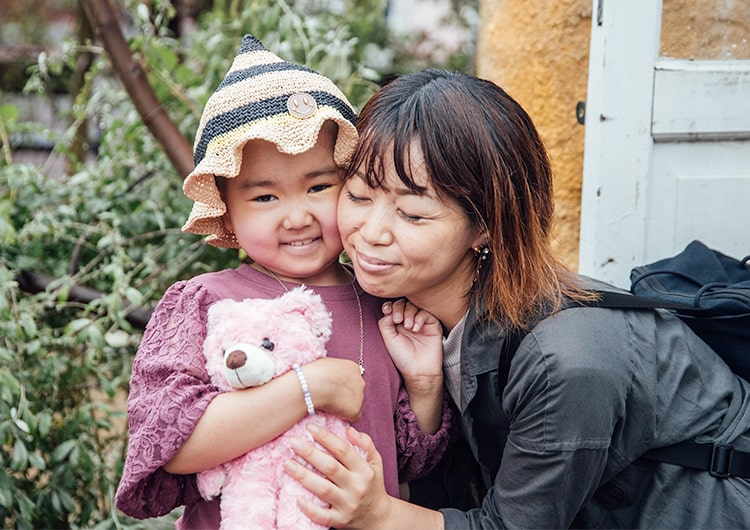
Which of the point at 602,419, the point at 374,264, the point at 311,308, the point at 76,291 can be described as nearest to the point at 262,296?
the point at 311,308

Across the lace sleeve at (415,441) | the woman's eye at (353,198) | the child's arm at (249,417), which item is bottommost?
the lace sleeve at (415,441)

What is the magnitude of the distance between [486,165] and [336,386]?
55 centimetres

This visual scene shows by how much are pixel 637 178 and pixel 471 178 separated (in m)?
0.80

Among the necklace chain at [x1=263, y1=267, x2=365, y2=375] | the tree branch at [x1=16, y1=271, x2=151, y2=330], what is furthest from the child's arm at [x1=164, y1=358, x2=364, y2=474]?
the tree branch at [x1=16, y1=271, x2=151, y2=330]

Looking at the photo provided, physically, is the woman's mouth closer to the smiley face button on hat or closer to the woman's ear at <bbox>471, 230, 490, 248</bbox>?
the woman's ear at <bbox>471, 230, 490, 248</bbox>

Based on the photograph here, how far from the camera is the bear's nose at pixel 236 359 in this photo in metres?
1.51

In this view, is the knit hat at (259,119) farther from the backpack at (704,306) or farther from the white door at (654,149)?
the white door at (654,149)

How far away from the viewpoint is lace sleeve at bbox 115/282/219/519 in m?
1.55

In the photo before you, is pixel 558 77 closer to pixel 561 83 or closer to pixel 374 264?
pixel 561 83

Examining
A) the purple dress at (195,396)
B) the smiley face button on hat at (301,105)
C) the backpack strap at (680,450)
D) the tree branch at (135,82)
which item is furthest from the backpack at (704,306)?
the tree branch at (135,82)

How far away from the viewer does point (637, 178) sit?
89.0 inches

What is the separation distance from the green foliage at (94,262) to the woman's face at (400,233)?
3.29 feet

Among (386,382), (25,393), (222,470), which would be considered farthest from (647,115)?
(25,393)

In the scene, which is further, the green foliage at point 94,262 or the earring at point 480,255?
the green foliage at point 94,262
